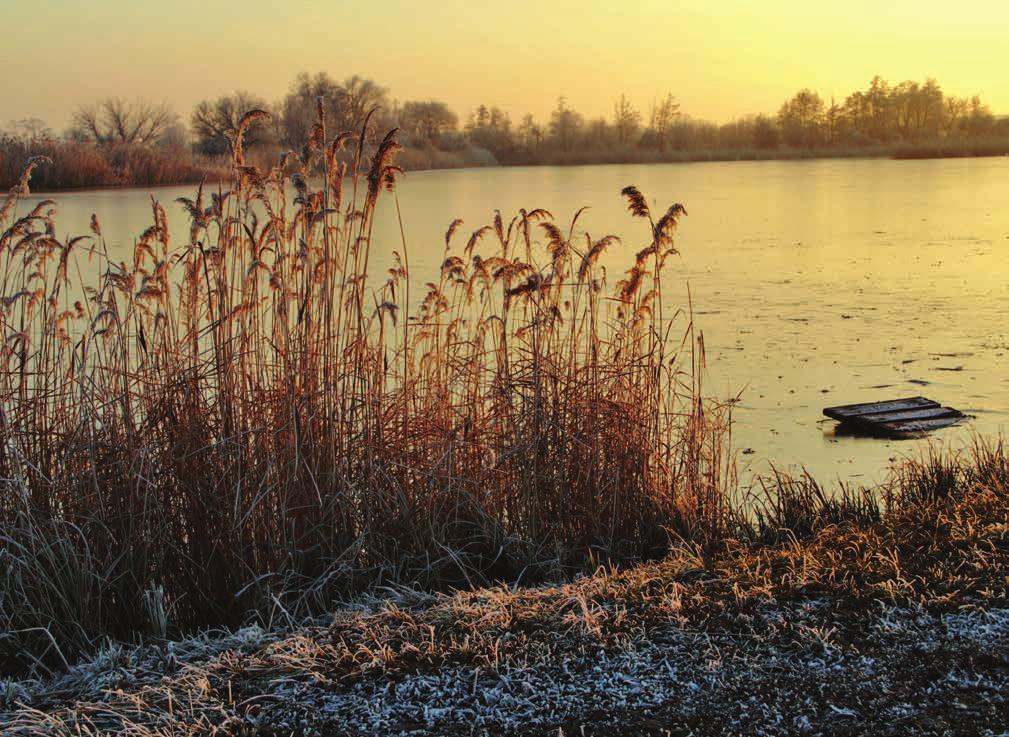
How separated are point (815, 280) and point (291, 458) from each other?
7832mm

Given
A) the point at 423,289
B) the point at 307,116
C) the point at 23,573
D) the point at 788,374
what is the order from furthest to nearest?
the point at 423,289
the point at 788,374
the point at 307,116
the point at 23,573

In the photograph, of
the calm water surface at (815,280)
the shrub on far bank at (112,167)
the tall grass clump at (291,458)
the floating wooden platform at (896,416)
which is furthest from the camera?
the shrub on far bank at (112,167)

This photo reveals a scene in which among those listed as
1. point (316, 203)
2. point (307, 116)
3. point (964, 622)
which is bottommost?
point (964, 622)

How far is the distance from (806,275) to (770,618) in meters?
8.27

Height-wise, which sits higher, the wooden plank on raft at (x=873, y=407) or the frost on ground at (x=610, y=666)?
the frost on ground at (x=610, y=666)

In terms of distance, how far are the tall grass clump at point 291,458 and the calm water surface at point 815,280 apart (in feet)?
4.29

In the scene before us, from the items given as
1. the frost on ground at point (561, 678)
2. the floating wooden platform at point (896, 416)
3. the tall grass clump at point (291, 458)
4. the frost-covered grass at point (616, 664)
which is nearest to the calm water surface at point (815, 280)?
the floating wooden platform at point (896, 416)

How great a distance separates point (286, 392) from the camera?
3348mm

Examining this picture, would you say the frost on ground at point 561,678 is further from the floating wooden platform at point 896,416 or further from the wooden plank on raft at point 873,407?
the wooden plank on raft at point 873,407

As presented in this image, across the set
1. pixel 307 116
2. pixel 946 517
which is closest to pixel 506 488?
pixel 946 517

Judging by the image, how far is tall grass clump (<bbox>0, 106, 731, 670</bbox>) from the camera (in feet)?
A: 10.1

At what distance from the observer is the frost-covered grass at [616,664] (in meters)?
2.19

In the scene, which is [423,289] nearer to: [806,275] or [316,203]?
[806,275]

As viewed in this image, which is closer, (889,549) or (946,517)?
(889,549)
